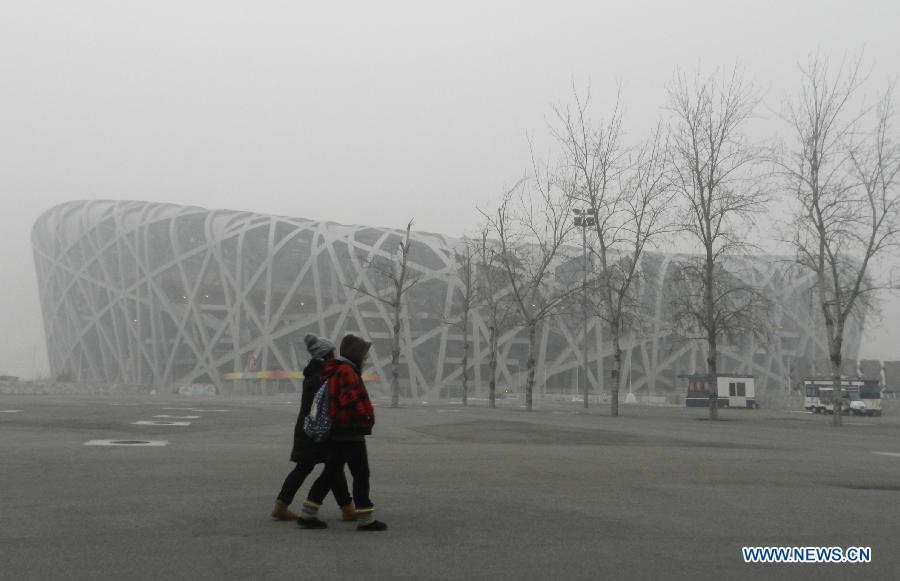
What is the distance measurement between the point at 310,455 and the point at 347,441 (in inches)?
13.8

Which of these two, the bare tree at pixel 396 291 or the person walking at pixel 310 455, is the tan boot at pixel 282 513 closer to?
the person walking at pixel 310 455

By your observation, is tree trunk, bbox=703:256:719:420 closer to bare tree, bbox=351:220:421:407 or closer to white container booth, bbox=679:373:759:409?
bare tree, bbox=351:220:421:407

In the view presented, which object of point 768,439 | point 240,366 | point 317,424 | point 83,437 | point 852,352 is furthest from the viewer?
point 852,352

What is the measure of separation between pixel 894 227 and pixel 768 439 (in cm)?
1499

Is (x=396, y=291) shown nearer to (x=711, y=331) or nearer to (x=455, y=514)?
(x=711, y=331)

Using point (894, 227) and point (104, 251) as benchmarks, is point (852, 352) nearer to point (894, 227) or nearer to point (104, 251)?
point (894, 227)

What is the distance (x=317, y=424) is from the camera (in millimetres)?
6371

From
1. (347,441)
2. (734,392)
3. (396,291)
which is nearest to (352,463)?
(347,441)

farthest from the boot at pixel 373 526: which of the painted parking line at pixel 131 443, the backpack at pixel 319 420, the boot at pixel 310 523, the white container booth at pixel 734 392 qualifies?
the white container booth at pixel 734 392

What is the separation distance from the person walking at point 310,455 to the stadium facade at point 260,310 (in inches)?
2733

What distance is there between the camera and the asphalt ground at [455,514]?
5184 mm

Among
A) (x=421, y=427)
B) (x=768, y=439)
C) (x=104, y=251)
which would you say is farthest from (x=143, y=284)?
(x=768, y=439)

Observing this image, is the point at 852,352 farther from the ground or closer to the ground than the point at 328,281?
closer to the ground

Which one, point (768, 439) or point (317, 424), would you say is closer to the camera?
point (317, 424)
